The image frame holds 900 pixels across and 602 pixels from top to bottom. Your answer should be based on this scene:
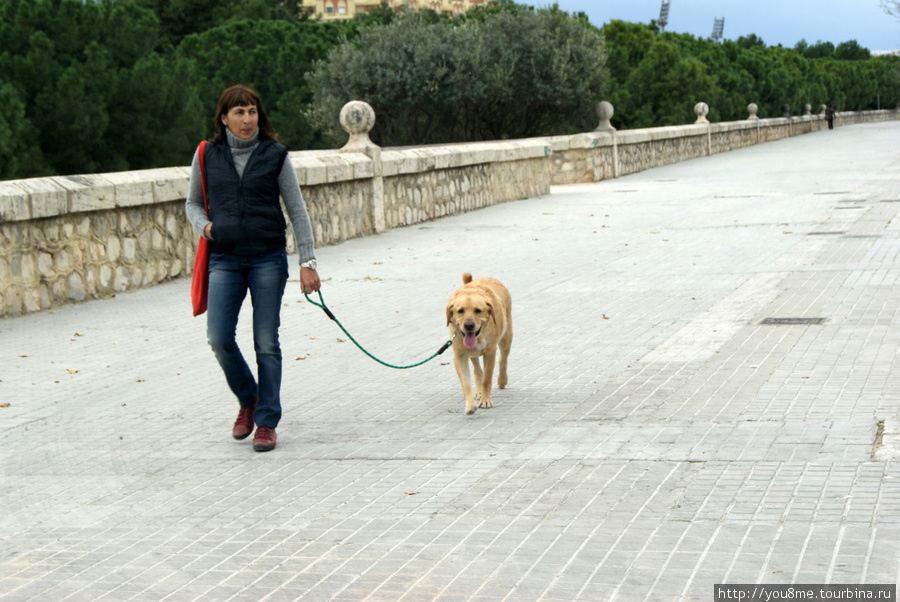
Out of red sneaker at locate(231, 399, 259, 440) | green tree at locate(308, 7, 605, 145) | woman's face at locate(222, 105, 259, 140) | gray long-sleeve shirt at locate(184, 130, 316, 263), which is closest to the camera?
woman's face at locate(222, 105, 259, 140)

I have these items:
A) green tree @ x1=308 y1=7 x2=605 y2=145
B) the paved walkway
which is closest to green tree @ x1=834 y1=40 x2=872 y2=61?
green tree @ x1=308 y1=7 x2=605 y2=145

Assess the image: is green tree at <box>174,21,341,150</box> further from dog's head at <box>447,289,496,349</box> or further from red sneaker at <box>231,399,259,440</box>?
red sneaker at <box>231,399,259,440</box>

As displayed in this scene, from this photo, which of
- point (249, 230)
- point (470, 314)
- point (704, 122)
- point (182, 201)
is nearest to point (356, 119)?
point (182, 201)

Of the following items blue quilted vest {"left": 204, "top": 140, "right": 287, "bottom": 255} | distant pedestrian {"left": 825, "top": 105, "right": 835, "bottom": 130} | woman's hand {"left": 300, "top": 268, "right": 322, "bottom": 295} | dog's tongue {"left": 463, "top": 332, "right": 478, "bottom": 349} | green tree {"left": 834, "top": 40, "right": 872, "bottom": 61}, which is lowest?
distant pedestrian {"left": 825, "top": 105, "right": 835, "bottom": 130}

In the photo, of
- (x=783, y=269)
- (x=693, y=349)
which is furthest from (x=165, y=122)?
(x=693, y=349)

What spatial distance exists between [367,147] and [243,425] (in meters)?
11.1

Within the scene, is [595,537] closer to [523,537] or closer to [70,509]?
[523,537]

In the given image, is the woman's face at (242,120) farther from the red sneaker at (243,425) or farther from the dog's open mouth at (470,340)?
the dog's open mouth at (470,340)

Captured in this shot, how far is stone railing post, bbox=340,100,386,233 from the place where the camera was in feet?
53.9

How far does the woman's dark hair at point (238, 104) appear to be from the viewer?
5.56 meters

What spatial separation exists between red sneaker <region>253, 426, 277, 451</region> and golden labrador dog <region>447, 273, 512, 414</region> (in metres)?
1.09

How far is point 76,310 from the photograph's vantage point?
34.3 feet

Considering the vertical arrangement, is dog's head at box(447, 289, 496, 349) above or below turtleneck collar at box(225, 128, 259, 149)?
below

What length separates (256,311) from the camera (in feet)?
18.8
